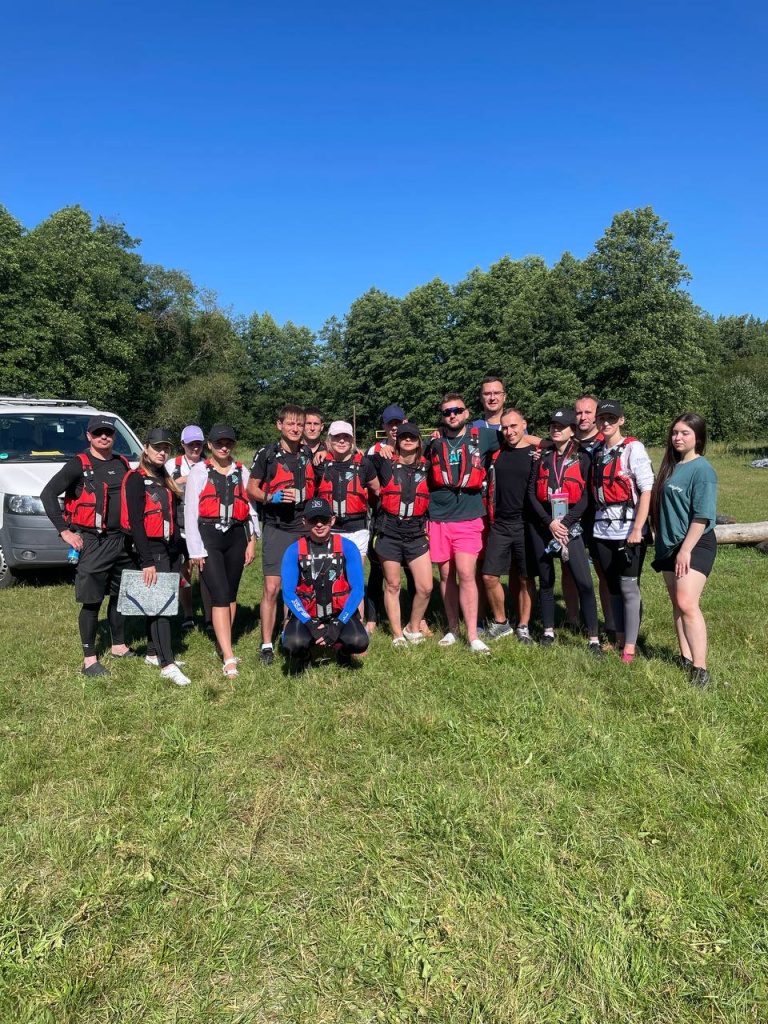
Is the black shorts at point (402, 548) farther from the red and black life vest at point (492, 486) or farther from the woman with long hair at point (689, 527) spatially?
the woman with long hair at point (689, 527)

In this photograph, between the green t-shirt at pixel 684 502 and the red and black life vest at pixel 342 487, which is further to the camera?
the red and black life vest at pixel 342 487

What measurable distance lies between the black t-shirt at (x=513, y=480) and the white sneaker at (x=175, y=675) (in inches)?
132

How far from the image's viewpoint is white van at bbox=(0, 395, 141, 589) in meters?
8.29

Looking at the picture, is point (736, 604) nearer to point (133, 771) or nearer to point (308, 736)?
point (308, 736)

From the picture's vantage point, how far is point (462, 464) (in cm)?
600

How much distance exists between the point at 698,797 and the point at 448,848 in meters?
1.51

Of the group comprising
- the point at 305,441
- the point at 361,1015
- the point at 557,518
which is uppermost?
the point at 305,441

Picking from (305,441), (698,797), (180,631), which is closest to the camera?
(698,797)

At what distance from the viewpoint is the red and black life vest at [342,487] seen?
6.04 m

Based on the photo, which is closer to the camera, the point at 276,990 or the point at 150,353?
the point at 276,990

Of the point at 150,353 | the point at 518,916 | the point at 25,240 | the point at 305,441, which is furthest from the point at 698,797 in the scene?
the point at 150,353

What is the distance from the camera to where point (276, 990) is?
8.32ft

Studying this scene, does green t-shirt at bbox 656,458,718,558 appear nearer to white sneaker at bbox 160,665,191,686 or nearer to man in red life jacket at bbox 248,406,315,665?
man in red life jacket at bbox 248,406,315,665

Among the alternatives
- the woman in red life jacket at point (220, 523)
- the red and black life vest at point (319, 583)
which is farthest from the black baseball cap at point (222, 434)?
the red and black life vest at point (319, 583)
